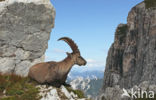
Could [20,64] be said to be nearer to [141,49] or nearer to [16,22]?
[16,22]

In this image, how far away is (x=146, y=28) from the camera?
190 meters

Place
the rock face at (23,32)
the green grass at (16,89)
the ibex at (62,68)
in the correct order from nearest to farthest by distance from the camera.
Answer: the green grass at (16,89), the ibex at (62,68), the rock face at (23,32)

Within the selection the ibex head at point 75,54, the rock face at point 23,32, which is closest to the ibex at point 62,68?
the ibex head at point 75,54

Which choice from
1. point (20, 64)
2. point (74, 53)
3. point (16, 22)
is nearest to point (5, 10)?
point (16, 22)

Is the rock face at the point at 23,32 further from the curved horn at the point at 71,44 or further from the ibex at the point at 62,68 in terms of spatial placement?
the curved horn at the point at 71,44

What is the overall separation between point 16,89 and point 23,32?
9750 mm

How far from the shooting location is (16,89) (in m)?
14.1

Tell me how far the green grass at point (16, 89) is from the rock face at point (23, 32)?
565 centimetres

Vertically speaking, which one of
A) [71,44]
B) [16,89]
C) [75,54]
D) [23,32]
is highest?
[23,32]

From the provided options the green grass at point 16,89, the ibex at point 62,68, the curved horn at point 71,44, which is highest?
the curved horn at point 71,44

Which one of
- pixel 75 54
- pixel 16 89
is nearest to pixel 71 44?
pixel 75 54

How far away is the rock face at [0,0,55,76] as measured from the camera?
2139 cm

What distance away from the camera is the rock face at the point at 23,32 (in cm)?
2139

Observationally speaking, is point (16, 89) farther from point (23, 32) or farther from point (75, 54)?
point (23, 32)
